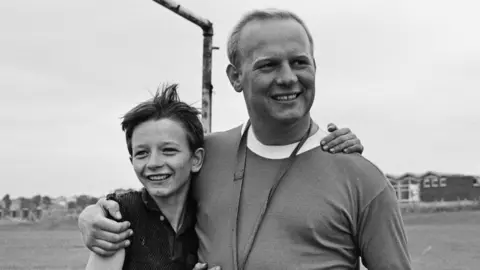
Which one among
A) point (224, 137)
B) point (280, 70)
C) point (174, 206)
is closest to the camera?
point (280, 70)

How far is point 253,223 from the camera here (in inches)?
122

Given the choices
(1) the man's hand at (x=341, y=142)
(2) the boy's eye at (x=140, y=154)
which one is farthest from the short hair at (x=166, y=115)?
(1) the man's hand at (x=341, y=142)

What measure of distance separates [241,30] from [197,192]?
0.81 m

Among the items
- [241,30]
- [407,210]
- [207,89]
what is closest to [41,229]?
[407,210]

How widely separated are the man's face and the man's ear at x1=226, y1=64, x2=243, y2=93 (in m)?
0.14

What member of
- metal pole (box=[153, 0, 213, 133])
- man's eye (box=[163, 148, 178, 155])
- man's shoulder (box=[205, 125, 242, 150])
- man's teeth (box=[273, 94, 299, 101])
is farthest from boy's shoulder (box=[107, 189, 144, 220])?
metal pole (box=[153, 0, 213, 133])

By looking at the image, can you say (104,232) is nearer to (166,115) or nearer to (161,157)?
(161,157)

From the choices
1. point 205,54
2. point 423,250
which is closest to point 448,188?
point 423,250

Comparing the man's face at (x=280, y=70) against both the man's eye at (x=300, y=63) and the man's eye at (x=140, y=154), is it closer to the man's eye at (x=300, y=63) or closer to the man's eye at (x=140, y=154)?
the man's eye at (x=300, y=63)

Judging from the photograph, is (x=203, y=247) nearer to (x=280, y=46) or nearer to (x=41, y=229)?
(x=280, y=46)

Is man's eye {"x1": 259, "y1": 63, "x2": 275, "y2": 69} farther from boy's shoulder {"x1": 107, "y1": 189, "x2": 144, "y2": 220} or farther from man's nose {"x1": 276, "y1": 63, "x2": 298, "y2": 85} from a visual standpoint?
boy's shoulder {"x1": 107, "y1": 189, "x2": 144, "y2": 220}

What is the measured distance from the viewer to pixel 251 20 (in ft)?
10.5

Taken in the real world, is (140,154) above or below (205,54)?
below

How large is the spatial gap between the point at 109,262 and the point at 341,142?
1213 mm
